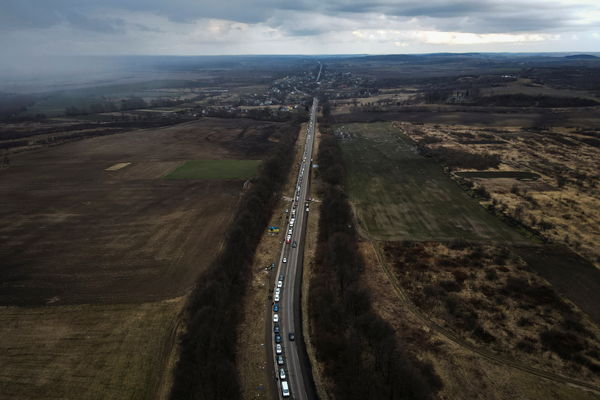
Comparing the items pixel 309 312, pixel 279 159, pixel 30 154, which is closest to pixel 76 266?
pixel 309 312

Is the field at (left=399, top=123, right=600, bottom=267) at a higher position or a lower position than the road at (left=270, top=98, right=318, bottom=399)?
higher

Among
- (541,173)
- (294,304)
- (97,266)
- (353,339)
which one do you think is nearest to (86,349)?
(97,266)

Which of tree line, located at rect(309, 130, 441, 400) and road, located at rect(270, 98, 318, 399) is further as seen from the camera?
road, located at rect(270, 98, 318, 399)

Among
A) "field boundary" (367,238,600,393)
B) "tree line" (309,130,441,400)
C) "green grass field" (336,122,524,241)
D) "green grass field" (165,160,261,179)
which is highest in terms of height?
"green grass field" (165,160,261,179)

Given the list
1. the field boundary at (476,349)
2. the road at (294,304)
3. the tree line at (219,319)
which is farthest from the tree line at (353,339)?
the tree line at (219,319)

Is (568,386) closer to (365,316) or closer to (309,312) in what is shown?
(365,316)

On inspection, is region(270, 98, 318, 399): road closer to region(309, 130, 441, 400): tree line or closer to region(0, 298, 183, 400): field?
region(309, 130, 441, 400): tree line

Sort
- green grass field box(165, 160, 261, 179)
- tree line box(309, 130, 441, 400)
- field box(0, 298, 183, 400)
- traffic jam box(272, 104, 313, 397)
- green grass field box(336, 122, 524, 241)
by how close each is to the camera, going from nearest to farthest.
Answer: tree line box(309, 130, 441, 400)
field box(0, 298, 183, 400)
traffic jam box(272, 104, 313, 397)
green grass field box(336, 122, 524, 241)
green grass field box(165, 160, 261, 179)

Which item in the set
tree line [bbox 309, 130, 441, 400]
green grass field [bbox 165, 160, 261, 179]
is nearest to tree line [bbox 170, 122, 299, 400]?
tree line [bbox 309, 130, 441, 400]
